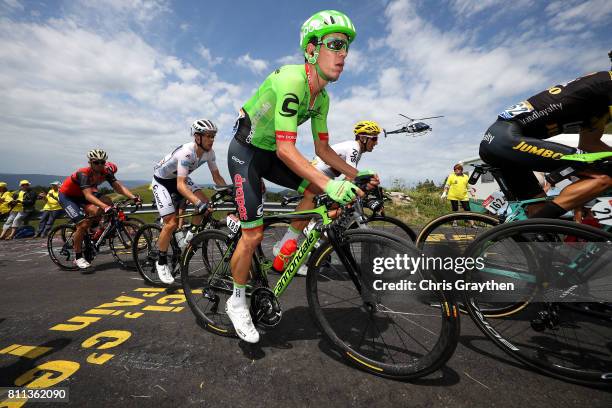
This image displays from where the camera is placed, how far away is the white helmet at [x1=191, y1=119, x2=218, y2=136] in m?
4.55

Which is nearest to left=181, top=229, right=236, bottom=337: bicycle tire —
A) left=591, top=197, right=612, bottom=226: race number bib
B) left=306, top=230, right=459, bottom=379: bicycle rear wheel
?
left=306, top=230, right=459, bottom=379: bicycle rear wheel

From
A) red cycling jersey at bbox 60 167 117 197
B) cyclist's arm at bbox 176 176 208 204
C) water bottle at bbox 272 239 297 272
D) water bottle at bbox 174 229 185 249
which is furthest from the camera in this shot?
red cycling jersey at bbox 60 167 117 197

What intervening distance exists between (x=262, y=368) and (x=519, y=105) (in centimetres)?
331

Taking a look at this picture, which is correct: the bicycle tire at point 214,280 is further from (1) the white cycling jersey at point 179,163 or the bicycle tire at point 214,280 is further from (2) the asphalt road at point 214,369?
(1) the white cycling jersey at point 179,163

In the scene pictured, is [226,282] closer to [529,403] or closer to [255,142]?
[255,142]

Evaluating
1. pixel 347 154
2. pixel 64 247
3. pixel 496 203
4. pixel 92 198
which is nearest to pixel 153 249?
pixel 92 198

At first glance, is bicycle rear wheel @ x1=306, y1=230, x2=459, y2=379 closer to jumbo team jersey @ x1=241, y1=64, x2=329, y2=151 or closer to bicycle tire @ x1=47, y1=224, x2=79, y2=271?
jumbo team jersey @ x1=241, y1=64, x2=329, y2=151

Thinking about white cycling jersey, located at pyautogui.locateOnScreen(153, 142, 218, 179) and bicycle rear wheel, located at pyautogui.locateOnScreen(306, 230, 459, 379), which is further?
white cycling jersey, located at pyautogui.locateOnScreen(153, 142, 218, 179)

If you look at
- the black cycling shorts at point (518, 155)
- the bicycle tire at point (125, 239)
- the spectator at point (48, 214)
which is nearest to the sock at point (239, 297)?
the black cycling shorts at point (518, 155)

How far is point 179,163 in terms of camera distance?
445 centimetres

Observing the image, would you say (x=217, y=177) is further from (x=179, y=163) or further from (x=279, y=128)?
(x=279, y=128)

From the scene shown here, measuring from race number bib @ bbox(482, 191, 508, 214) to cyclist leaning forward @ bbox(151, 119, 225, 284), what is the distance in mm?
3670

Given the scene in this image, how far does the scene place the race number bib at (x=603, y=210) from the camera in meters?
2.25

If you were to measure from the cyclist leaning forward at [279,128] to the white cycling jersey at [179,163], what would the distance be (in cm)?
237
